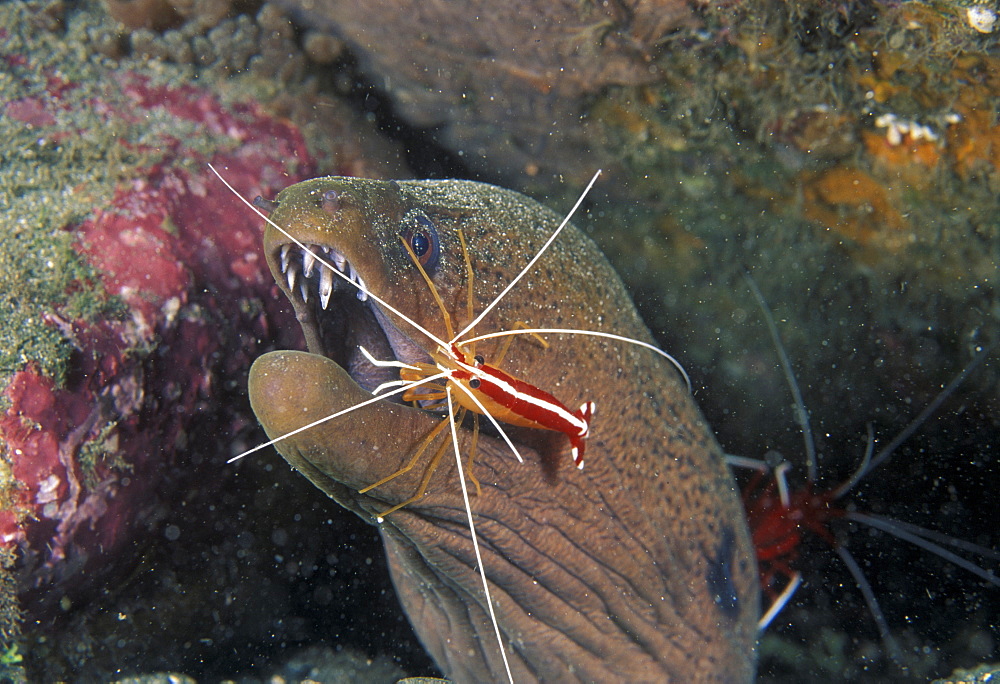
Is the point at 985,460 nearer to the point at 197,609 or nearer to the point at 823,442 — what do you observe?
the point at 823,442

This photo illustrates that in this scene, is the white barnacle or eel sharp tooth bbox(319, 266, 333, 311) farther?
the white barnacle

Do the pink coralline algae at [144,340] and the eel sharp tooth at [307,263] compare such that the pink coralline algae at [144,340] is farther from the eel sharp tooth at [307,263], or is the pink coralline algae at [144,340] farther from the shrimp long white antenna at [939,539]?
the shrimp long white antenna at [939,539]

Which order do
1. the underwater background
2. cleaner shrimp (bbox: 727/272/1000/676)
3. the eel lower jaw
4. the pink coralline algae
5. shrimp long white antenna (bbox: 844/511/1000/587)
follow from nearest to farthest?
1. the eel lower jaw
2. the pink coralline algae
3. the underwater background
4. cleaner shrimp (bbox: 727/272/1000/676)
5. shrimp long white antenna (bbox: 844/511/1000/587)

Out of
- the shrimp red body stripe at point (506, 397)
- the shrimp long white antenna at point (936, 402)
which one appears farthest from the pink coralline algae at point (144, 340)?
the shrimp long white antenna at point (936, 402)

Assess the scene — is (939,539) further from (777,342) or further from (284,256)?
(284,256)

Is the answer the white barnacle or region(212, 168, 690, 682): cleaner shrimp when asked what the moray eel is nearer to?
region(212, 168, 690, 682): cleaner shrimp

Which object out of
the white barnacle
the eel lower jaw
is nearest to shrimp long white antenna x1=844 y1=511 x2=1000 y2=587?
the white barnacle

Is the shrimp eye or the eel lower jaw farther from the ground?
the shrimp eye

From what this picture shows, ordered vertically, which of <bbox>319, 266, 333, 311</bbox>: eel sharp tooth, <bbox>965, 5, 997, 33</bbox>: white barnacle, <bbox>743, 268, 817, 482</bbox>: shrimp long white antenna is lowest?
<bbox>743, 268, 817, 482</bbox>: shrimp long white antenna
